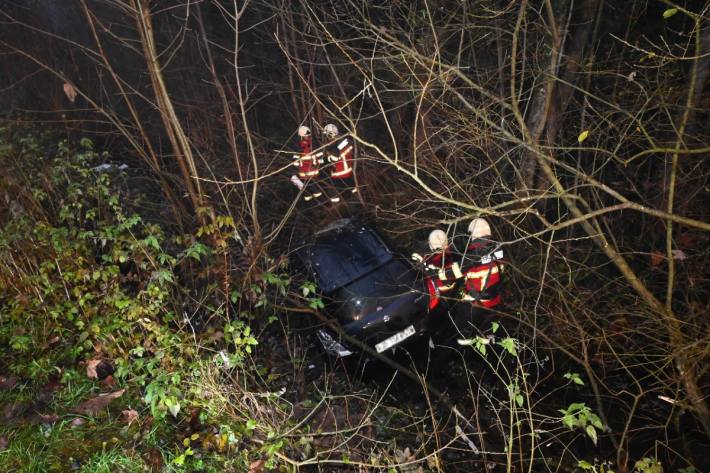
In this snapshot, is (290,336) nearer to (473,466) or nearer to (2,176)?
(473,466)

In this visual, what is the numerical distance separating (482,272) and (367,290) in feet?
4.47

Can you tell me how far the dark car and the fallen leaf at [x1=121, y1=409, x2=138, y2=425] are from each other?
6.97 feet

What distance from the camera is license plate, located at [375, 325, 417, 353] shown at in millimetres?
4637

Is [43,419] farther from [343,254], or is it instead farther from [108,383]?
[343,254]

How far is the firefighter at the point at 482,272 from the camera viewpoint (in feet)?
15.1

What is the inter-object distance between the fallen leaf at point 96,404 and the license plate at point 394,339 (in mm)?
2556

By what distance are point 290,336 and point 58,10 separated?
1088 centimetres

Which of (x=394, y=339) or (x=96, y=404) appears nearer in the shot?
(x=96, y=404)

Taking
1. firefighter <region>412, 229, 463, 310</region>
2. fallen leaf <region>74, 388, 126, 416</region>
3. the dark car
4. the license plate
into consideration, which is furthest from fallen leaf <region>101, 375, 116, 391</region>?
firefighter <region>412, 229, 463, 310</region>

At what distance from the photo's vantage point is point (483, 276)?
471cm

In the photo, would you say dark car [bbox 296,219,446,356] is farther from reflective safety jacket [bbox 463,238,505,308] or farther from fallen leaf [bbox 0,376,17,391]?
fallen leaf [bbox 0,376,17,391]

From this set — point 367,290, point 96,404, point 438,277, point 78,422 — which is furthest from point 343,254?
point 78,422

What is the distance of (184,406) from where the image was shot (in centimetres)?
328

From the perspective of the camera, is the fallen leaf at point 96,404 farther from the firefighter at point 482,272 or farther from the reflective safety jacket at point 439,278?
the firefighter at point 482,272
